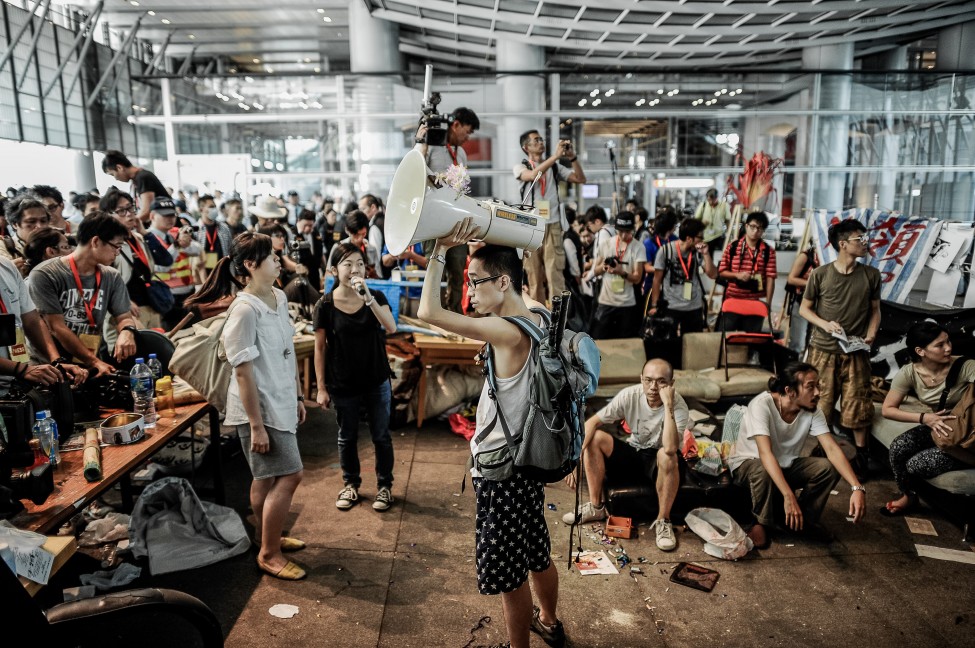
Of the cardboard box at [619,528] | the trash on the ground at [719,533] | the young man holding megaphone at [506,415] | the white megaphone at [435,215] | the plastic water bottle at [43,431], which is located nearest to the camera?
the white megaphone at [435,215]

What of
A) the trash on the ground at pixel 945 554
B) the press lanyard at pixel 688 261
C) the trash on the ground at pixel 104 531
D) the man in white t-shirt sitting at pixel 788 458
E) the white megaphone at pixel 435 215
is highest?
the white megaphone at pixel 435 215

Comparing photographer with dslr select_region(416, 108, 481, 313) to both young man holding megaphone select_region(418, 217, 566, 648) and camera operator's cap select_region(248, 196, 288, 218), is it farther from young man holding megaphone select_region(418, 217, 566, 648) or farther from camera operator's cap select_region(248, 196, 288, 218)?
camera operator's cap select_region(248, 196, 288, 218)

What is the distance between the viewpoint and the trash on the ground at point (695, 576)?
10.4 feet

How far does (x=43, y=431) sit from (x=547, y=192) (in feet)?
13.5

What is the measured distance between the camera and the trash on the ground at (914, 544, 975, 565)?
3466 millimetres

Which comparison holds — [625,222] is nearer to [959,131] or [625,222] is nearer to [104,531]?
[104,531]

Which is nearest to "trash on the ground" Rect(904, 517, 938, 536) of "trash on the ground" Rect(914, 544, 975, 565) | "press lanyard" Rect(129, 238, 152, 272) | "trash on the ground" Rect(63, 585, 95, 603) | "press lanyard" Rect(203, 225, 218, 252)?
"trash on the ground" Rect(914, 544, 975, 565)

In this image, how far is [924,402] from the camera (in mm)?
4094

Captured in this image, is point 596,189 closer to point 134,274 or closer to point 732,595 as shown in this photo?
point 134,274

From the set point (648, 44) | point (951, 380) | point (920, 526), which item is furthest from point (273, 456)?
point (648, 44)

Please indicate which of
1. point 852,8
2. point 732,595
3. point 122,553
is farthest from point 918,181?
point 122,553

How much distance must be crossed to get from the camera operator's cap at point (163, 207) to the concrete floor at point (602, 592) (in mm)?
3266

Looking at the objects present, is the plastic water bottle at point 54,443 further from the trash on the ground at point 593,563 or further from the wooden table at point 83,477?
the trash on the ground at point 593,563

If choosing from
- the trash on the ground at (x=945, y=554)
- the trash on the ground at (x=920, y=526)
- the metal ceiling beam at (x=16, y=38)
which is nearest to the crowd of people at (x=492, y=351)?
the trash on the ground at (x=920, y=526)
